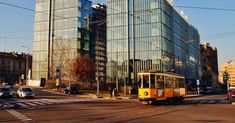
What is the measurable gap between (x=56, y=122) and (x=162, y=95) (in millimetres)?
16499

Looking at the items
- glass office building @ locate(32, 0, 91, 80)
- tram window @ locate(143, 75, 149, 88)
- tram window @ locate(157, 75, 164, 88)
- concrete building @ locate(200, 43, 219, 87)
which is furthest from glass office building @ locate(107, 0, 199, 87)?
tram window @ locate(143, 75, 149, 88)

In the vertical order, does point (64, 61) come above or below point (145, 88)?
above

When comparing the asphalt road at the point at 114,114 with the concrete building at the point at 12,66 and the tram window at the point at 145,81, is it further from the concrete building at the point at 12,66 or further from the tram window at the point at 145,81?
the concrete building at the point at 12,66

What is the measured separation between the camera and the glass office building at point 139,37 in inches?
3568

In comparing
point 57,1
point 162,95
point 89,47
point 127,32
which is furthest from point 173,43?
point 162,95

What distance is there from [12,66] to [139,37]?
81622mm

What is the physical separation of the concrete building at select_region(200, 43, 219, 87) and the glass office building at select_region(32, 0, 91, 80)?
56.6 meters

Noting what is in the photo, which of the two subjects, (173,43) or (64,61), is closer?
(64,61)

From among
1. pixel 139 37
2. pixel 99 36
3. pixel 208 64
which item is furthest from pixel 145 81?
pixel 208 64

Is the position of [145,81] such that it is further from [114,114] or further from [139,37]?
[139,37]

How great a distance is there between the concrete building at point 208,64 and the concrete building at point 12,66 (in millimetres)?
71906

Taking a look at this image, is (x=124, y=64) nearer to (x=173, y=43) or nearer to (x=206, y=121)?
(x=173, y=43)

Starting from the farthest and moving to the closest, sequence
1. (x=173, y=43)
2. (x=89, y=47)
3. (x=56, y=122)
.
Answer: (x=89, y=47) → (x=173, y=43) → (x=56, y=122)

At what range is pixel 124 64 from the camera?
9462 cm
